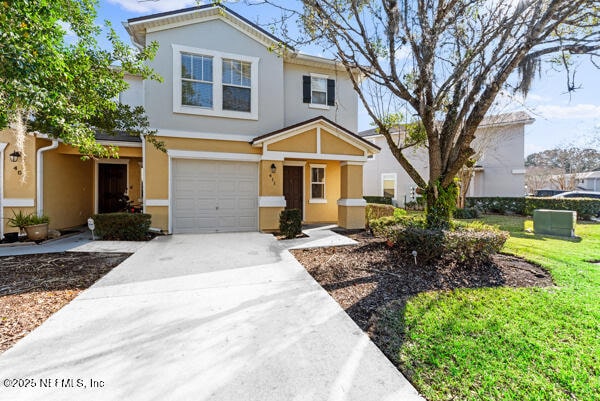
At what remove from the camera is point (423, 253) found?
561 centimetres

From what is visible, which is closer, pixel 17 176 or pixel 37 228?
pixel 37 228

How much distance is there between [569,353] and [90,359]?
510 cm

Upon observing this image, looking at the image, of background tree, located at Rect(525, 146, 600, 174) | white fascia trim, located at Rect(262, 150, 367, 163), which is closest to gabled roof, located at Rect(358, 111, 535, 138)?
white fascia trim, located at Rect(262, 150, 367, 163)

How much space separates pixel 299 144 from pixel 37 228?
8.51m

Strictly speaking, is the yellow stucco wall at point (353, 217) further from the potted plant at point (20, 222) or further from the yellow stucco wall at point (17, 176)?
the yellow stucco wall at point (17, 176)

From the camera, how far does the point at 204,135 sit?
31.0ft

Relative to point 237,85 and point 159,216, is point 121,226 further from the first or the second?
point 237,85

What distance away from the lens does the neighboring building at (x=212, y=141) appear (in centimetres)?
897

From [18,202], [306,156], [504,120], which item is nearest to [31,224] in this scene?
[18,202]

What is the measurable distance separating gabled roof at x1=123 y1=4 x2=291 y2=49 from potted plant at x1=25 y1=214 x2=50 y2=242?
22.4 feet

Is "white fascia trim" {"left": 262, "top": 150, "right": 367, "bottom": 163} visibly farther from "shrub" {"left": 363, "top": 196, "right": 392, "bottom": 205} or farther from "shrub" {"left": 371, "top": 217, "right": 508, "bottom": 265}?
"shrub" {"left": 363, "top": 196, "right": 392, "bottom": 205}

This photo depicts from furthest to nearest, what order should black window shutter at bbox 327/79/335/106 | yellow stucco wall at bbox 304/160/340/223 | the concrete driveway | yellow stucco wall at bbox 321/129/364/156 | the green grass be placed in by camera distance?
yellow stucco wall at bbox 304/160/340/223
black window shutter at bbox 327/79/335/106
yellow stucco wall at bbox 321/129/364/156
the green grass
the concrete driveway

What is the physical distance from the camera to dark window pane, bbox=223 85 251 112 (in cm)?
974

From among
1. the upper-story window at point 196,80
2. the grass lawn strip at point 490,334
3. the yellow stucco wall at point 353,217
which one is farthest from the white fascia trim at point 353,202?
the upper-story window at point 196,80
